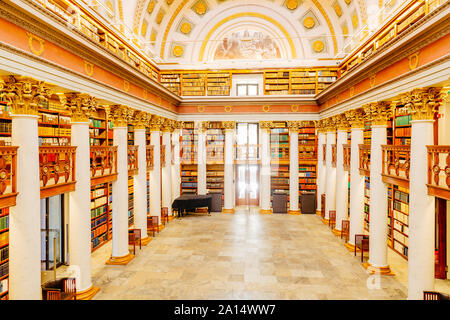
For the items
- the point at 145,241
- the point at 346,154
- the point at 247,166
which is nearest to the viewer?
the point at 145,241

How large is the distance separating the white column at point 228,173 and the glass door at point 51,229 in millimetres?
7557

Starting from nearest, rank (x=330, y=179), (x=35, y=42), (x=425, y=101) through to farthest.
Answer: (x=35, y=42), (x=425, y=101), (x=330, y=179)

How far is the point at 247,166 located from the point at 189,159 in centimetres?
312

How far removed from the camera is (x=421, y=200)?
5.30 m

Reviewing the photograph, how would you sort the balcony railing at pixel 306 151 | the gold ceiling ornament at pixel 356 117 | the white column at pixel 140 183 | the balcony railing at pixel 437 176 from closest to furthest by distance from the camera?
the balcony railing at pixel 437 176, the gold ceiling ornament at pixel 356 117, the white column at pixel 140 183, the balcony railing at pixel 306 151

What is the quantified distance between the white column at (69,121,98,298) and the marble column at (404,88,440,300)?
668 centimetres

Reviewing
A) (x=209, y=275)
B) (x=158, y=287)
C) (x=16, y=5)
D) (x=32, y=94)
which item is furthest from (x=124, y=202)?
(x=16, y=5)

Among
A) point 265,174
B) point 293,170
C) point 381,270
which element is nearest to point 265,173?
point 265,174

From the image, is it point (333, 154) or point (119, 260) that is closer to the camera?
point (119, 260)

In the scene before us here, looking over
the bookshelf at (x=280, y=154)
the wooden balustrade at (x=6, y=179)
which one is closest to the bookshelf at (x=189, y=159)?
the bookshelf at (x=280, y=154)

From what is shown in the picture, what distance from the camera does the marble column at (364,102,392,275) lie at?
711 cm

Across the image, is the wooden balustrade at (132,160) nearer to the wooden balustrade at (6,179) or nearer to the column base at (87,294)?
the column base at (87,294)

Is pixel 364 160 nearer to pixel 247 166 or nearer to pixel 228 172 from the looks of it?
pixel 228 172

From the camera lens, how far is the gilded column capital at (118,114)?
7.61 m
